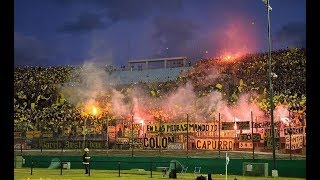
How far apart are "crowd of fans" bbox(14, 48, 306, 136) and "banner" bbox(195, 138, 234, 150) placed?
34.4 feet

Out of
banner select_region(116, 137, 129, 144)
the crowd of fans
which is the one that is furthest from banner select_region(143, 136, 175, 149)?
the crowd of fans

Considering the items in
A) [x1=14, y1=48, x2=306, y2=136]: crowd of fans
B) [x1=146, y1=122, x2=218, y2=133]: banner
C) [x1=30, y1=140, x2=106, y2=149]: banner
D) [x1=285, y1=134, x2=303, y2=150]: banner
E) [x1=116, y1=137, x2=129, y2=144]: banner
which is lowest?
[x1=30, y1=140, x2=106, y2=149]: banner

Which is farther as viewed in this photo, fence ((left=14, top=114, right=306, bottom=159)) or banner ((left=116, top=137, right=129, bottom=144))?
banner ((left=116, top=137, right=129, bottom=144))

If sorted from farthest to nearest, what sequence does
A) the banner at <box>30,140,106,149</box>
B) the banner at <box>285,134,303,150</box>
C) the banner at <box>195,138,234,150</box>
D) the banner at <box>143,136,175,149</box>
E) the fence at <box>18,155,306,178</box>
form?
the banner at <box>30,140,106,149</box> < the banner at <box>143,136,175,149</box> < the banner at <box>195,138,234,150</box> < the banner at <box>285,134,303,150</box> < the fence at <box>18,155,306,178</box>

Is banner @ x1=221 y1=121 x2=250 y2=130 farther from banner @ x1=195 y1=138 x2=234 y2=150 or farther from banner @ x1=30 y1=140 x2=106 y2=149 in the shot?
banner @ x1=30 y1=140 x2=106 y2=149

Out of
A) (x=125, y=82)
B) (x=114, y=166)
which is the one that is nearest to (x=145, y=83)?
(x=125, y=82)

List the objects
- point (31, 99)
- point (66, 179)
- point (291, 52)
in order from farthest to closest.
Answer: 1. point (31, 99)
2. point (291, 52)
3. point (66, 179)

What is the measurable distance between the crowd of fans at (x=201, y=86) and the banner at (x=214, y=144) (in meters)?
10.5

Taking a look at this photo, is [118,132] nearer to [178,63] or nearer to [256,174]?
[256,174]

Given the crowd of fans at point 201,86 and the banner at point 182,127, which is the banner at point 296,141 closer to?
the banner at point 182,127

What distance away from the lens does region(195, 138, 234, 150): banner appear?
144ft

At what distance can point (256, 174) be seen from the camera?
3522cm
